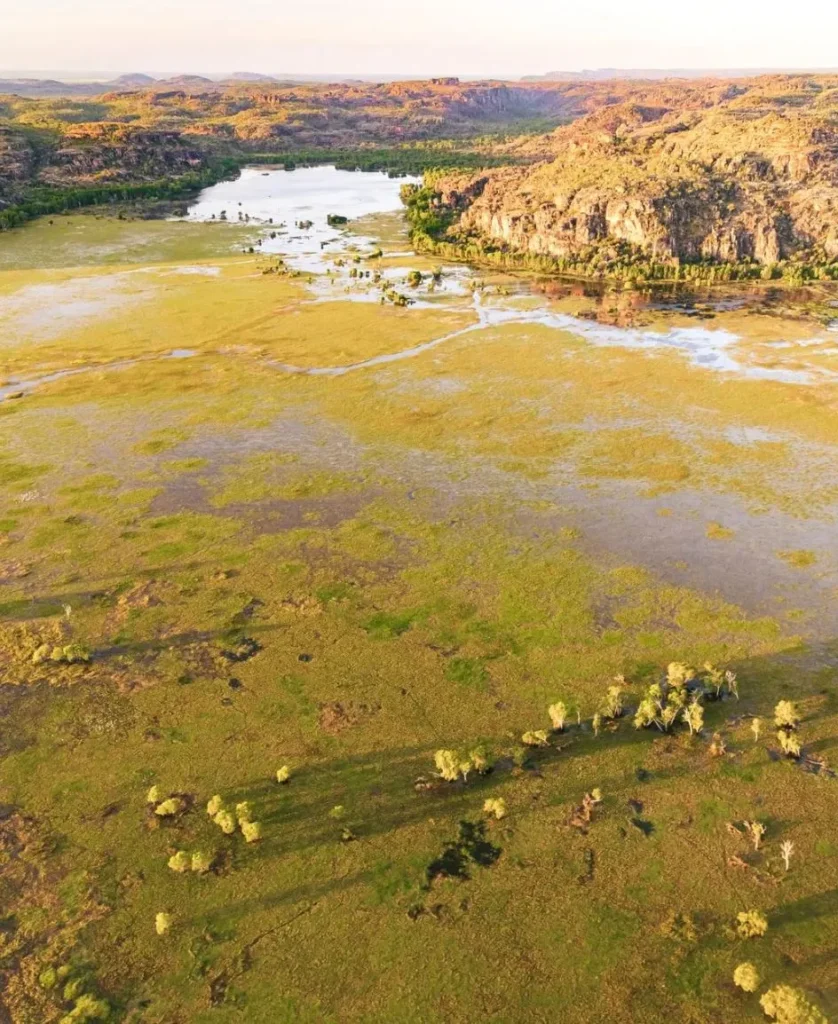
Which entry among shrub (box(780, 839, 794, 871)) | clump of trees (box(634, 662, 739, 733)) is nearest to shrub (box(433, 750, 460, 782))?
clump of trees (box(634, 662, 739, 733))

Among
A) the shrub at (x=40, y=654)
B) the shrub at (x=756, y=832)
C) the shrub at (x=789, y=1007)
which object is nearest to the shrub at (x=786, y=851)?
the shrub at (x=756, y=832)

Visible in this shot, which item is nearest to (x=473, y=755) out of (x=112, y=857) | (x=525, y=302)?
(x=112, y=857)

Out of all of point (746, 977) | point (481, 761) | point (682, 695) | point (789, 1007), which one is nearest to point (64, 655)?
point (481, 761)

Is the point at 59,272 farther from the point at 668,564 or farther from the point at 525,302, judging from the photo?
the point at 668,564

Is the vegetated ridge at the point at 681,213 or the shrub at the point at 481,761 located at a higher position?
the vegetated ridge at the point at 681,213

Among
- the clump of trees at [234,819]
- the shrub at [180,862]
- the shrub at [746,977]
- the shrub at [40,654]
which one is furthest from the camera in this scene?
the shrub at [40,654]

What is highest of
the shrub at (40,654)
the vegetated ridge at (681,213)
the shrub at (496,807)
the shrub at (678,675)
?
the vegetated ridge at (681,213)

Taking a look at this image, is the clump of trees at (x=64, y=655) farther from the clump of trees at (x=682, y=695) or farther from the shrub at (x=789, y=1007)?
the shrub at (x=789, y=1007)
